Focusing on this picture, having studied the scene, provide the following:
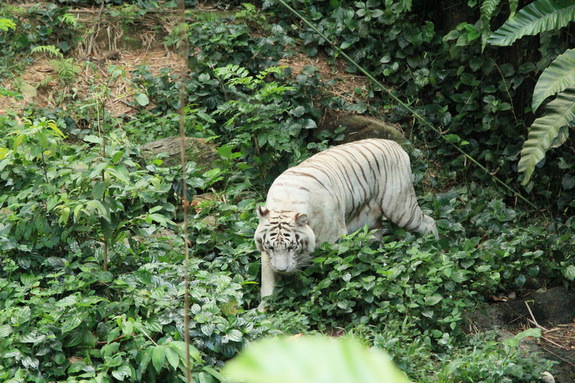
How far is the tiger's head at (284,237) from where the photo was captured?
523 cm

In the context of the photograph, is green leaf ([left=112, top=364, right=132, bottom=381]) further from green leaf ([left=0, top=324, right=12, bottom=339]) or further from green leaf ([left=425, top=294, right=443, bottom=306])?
green leaf ([left=425, top=294, right=443, bottom=306])

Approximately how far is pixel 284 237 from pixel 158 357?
1.74 meters

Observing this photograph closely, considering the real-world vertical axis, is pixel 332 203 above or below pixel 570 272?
above

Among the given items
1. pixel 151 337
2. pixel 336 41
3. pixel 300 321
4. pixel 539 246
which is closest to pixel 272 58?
pixel 336 41

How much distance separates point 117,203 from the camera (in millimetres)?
4402

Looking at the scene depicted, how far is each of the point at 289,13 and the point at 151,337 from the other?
Answer: 17.7ft

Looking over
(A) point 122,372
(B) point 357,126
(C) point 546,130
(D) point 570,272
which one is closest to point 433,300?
(D) point 570,272

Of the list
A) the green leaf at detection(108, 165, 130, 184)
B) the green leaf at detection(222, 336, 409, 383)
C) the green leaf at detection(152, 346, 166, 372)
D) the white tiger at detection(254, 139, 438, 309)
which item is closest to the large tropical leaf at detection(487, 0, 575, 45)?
the white tiger at detection(254, 139, 438, 309)

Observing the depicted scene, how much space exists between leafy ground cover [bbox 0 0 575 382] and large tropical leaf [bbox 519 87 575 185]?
0.76m

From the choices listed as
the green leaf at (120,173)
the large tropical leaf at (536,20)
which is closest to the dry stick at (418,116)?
the large tropical leaf at (536,20)

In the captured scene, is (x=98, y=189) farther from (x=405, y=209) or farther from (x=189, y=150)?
(x=405, y=209)

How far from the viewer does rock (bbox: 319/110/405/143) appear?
7.73 m

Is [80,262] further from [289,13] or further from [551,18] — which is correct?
[289,13]

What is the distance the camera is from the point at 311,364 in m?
0.64
